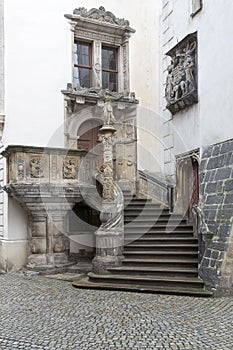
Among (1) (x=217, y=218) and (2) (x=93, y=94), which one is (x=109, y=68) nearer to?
(2) (x=93, y=94)

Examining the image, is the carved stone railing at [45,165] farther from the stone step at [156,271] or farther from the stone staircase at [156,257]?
the stone step at [156,271]

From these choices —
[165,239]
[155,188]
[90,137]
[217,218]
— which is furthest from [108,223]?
[90,137]

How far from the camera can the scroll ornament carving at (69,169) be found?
393 inches

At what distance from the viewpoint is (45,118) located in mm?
11469

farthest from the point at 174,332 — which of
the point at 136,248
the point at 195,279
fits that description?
the point at 136,248

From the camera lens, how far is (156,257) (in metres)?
8.81

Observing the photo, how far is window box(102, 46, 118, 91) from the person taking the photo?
13.1m

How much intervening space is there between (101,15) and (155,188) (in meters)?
5.22

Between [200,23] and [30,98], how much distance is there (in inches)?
181

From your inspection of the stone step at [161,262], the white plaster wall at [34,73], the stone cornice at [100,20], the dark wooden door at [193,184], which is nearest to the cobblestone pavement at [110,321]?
the stone step at [161,262]

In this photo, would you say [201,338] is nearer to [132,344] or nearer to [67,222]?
[132,344]

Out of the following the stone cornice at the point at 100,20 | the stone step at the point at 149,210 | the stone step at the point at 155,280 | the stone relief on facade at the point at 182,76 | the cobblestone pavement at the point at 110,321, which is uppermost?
the stone cornice at the point at 100,20

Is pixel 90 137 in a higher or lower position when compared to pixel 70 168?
higher

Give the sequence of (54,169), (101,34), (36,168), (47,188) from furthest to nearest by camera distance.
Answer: (101,34)
(54,169)
(36,168)
(47,188)
